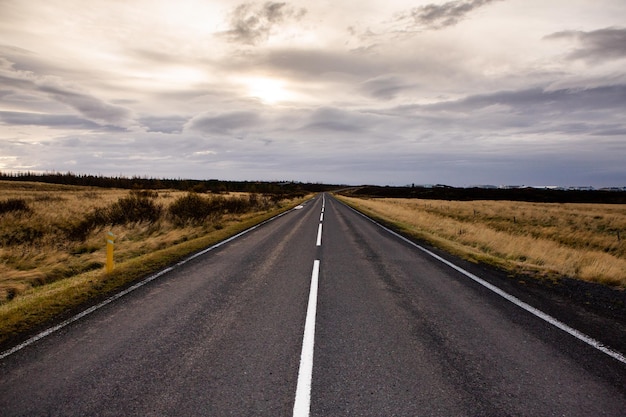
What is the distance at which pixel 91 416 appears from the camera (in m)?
2.80

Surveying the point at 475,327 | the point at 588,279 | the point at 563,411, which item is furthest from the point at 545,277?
the point at 563,411

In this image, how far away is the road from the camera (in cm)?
297

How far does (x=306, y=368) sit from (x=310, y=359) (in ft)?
0.67

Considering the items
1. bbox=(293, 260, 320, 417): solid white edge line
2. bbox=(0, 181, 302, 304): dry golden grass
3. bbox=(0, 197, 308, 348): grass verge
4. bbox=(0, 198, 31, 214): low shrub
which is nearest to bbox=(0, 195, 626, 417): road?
bbox=(293, 260, 320, 417): solid white edge line

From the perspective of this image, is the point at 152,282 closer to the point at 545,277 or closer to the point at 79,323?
the point at 79,323

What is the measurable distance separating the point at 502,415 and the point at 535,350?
165 cm

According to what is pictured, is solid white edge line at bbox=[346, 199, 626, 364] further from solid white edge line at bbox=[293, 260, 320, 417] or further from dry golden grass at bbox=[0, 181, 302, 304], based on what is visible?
dry golden grass at bbox=[0, 181, 302, 304]

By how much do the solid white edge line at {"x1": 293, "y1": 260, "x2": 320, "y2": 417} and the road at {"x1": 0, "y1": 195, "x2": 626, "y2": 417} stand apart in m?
0.02

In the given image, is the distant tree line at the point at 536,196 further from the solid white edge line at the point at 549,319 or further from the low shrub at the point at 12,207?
the low shrub at the point at 12,207

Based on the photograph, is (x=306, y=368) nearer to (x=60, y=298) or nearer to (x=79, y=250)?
(x=60, y=298)

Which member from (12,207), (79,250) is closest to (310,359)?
(79,250)

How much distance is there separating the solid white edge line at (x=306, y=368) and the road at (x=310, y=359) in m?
0.02

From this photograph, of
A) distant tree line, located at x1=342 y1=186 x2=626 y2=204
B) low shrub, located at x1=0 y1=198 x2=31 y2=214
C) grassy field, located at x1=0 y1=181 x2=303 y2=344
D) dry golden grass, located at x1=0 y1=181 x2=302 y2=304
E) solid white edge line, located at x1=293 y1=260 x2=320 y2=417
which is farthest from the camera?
distant tree line, located at x1=342 y1=186 x2=626 y2=204

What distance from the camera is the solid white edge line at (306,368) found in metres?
2.88
